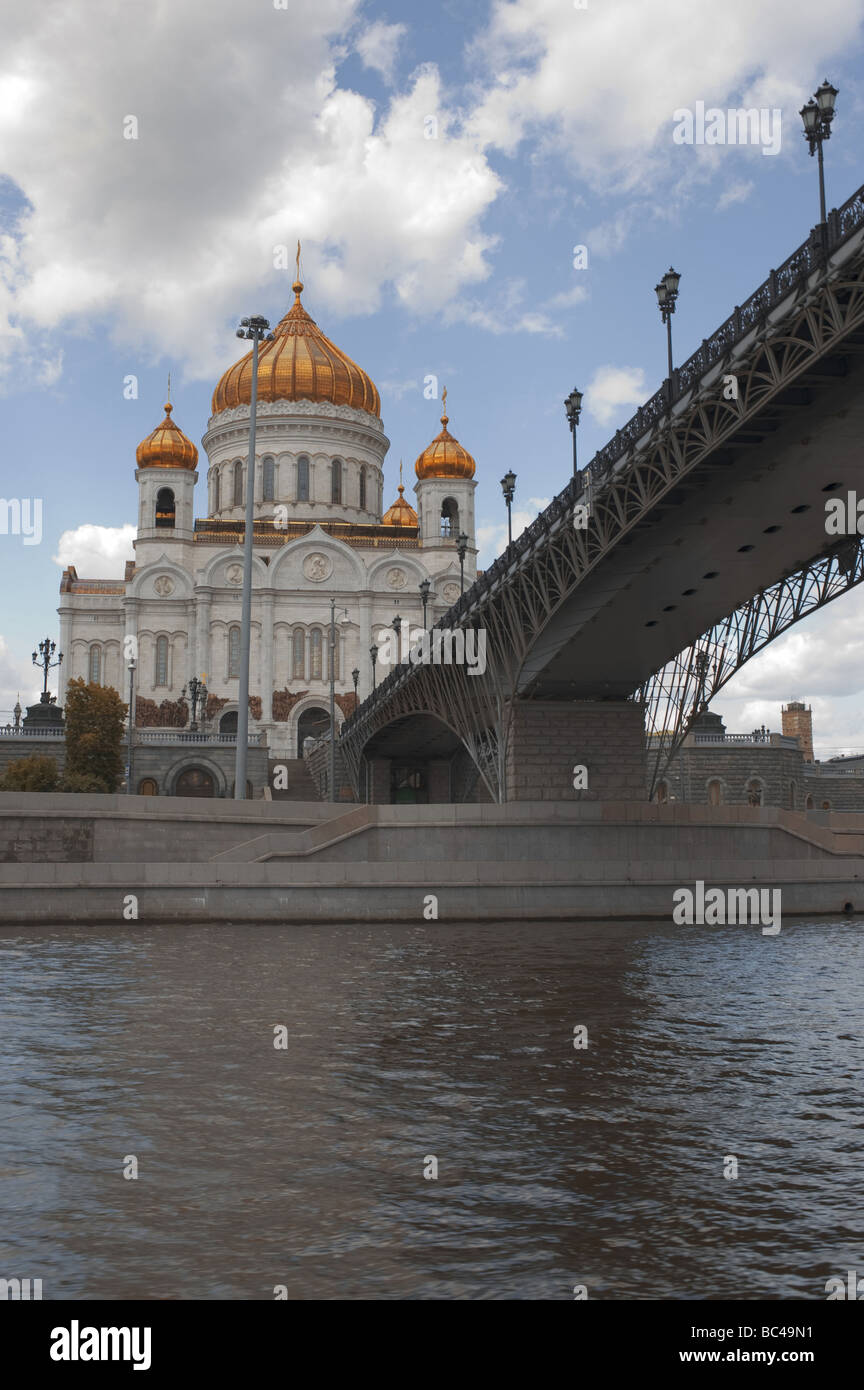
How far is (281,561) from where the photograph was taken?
3081 inches

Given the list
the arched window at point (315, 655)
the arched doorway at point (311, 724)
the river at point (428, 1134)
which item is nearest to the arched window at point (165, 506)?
the arched window at point (315, 655)

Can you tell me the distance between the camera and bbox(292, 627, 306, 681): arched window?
7662 cm

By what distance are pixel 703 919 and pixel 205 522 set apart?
59970 mm

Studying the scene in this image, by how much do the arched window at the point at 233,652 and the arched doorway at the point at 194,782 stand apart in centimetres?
1404

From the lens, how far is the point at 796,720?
82.6m

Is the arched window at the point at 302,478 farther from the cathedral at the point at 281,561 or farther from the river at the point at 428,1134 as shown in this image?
the river at the point at 428,1134

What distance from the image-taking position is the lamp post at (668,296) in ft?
79.8

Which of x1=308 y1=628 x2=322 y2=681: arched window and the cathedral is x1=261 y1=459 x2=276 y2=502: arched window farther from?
x1=308 y1=628 x2=322 y2=681: arched window

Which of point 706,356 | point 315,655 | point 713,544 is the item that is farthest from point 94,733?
point 706,356

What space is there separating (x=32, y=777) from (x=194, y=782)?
13.3 m

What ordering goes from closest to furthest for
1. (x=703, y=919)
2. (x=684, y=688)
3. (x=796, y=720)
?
(x=703, y=919), (x=684, y=688), (x=796, y=720)

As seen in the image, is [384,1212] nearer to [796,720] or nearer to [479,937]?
[479,937]

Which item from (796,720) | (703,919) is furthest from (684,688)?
(796,720)

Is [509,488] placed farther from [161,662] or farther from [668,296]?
[161,662]
